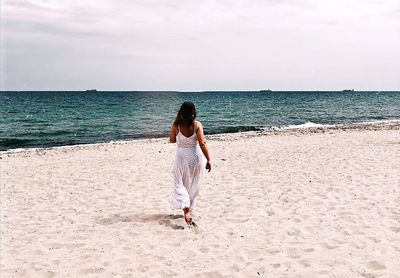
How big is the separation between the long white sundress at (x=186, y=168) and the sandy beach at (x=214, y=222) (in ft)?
1.51

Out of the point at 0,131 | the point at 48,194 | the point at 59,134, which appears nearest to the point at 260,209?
the point at 48,194

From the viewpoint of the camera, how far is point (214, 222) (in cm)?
659

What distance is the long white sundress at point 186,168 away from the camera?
253 inches

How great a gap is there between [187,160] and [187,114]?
2.76ft

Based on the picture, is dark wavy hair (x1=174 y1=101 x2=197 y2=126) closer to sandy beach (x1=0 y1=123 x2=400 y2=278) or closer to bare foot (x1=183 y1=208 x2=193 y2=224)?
bare foot (x1=183 y1=208 x2=193 y2=224)

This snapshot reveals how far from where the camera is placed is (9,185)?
33.8ft

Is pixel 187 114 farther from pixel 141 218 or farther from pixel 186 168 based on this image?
pixel 141 218

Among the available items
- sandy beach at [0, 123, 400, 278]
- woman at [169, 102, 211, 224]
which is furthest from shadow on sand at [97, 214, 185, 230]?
woman at [169, 102, 211, 224]

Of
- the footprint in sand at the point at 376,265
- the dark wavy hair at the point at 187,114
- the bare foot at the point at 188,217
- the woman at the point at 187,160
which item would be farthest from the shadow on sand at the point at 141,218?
the footprint in sand at the point at 376,265

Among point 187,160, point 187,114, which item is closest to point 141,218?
point 187,160

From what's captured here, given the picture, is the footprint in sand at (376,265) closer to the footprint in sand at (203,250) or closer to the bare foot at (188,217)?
the footprint in sand at (203,250)

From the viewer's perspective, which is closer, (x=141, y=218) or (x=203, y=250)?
(x=203, y=250)

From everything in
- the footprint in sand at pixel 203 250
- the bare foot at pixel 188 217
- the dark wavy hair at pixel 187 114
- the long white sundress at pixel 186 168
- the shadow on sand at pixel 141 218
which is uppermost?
the dark wavy hair at pixel 187 114

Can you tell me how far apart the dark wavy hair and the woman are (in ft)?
0.04
